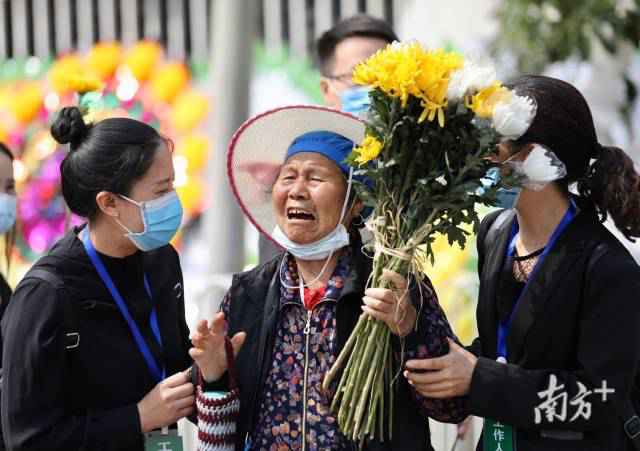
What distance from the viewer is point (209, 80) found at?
1272cm

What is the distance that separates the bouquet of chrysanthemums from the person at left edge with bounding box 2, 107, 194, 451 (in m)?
0.66

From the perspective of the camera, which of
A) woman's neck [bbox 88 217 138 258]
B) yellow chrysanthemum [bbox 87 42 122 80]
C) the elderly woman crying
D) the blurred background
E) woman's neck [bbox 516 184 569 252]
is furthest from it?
yellow chrysanthemum [bbox 87 42 122 80]

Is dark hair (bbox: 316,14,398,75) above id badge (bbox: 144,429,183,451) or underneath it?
above

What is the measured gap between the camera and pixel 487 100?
279 cm

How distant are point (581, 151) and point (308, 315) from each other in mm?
977

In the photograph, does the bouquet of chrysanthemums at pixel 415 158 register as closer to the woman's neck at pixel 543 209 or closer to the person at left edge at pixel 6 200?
the woman's neck at pixel 543 209

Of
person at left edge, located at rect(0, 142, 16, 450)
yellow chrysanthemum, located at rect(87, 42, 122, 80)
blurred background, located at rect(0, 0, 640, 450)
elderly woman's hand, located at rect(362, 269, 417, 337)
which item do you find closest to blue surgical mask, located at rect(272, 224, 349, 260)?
elderly woman's hand, located at rect(362, 269, 417, 337)

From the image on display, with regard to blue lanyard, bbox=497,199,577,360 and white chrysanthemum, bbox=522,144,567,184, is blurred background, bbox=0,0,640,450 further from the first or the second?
white chrysanthemum, bbox=522,144,567,184

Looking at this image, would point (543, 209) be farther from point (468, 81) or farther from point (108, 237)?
point (108, 237)

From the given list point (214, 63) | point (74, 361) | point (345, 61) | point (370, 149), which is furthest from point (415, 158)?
point (214, 63)

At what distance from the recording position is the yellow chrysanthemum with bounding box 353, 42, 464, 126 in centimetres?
273

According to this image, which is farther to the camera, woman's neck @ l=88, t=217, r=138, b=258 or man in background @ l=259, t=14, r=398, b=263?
man in background @ l=259, t=14, r=398, b=263

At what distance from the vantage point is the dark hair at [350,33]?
519 centimetres

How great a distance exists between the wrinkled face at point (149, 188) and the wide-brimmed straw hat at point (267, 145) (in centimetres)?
23
